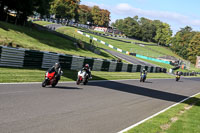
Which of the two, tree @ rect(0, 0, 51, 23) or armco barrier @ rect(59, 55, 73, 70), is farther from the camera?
tree @ rect(0, 0, 51, 23)

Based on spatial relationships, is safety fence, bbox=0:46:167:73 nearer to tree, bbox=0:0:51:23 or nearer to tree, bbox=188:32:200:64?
tree, bbox=0:0:51:23

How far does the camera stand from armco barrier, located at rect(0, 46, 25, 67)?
54.7ft

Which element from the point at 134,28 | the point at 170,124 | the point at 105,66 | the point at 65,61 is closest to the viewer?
the point at 170,124

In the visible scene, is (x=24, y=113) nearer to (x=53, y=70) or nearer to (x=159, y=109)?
(x=53, y=70)

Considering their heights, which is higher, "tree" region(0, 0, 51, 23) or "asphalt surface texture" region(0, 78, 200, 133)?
"tree" region(0, 0, 51, 23)

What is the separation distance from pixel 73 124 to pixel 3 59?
11.4 metres

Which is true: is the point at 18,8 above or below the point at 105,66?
above

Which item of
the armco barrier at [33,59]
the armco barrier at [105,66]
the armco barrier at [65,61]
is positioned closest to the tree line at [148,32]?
the armco barrier at [105,66]

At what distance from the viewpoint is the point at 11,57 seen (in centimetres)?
1712

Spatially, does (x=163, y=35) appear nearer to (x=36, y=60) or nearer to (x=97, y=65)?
(x=97, y=65)

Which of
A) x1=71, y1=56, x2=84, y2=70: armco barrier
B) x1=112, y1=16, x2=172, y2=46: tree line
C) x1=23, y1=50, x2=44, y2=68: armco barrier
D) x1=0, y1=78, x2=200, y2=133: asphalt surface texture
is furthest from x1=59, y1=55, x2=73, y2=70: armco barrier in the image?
x1=112, y1=16, x2=172, y2=46: tree line

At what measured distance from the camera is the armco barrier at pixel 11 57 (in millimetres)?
16688

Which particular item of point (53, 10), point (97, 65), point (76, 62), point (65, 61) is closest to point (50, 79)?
point (65, 61)

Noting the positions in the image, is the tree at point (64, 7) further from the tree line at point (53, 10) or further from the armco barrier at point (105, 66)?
the armco barrier at point (105, 66)
